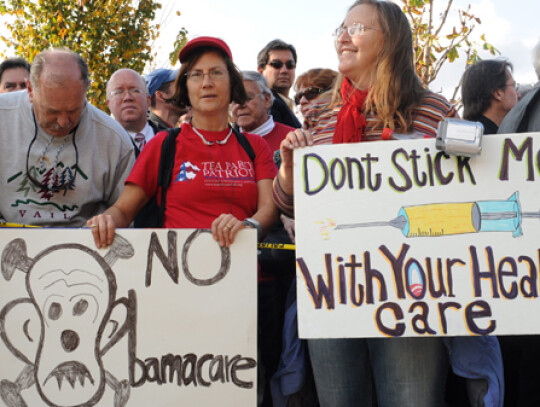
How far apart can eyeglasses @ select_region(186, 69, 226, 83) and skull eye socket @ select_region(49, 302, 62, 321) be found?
114 centimetres

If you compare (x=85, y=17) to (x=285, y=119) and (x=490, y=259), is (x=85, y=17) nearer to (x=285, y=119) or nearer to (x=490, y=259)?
(x=285, y=119)

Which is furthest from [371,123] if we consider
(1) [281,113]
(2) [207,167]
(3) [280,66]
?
(3) [280,66]

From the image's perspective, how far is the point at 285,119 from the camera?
4.79 metres

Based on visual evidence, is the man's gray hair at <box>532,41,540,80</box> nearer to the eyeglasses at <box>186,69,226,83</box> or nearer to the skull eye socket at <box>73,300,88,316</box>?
the eyeglasses at <box>186,69,226,83</box>

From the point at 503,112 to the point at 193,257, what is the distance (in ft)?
8.23

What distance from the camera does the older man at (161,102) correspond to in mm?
4957

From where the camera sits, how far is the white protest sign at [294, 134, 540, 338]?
87.7 inches

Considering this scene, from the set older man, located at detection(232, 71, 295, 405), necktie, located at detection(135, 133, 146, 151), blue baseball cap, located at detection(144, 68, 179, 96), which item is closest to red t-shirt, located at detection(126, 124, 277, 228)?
older man, located at detection(232, 71, 295, 405)

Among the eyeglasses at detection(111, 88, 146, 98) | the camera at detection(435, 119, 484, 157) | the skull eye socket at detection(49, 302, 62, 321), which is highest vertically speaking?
the eyeglasses at detection(111, 88, 146, 98)

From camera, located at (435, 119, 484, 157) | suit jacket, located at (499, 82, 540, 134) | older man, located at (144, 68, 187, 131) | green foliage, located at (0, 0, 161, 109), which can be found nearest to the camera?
camera, located at (435, 119, 484, 157)

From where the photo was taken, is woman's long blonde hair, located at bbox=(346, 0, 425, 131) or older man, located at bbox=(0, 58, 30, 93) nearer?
woman's long blonde hair, located at bbox=(346, 0, 425, 131)

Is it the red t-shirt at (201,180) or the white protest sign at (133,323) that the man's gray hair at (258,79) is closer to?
the red t-shirt at (201,180)

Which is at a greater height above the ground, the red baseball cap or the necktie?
the necktie

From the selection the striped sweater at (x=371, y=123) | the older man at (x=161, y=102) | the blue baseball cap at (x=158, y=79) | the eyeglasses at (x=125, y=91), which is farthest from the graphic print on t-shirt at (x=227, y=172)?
the blue baseball cap at (x=158, y=79)
